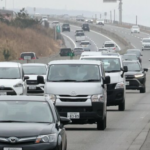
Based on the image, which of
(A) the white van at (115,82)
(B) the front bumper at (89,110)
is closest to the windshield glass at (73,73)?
(B) the front bumper at (89,110)

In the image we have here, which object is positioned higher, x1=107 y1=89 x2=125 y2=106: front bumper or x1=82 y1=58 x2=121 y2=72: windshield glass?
x1=82 y1=58 x2=121 y2=72: windshield glass

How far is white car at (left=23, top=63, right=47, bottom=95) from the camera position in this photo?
34938 mm

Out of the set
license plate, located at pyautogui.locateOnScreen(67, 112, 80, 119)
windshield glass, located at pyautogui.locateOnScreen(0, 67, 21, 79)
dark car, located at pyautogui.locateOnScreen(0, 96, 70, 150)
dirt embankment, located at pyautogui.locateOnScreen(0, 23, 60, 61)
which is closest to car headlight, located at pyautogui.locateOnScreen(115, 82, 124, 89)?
windshield glass, located at pyautogui.locateOnScreen(0, 67, 21, 79)

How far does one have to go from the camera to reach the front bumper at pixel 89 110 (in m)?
18.3

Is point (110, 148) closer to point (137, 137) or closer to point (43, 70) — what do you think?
point (137, 137)

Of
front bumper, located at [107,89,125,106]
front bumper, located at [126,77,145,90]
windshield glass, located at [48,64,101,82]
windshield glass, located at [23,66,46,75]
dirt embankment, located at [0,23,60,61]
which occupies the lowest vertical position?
dirt embankment, located at [0,23,60,61]

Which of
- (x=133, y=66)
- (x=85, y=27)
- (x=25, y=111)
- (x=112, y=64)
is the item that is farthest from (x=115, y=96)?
(x=85, y=27)

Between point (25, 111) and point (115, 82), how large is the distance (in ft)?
42.8

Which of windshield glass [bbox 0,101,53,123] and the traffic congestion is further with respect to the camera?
windshield glass [bbox 0,101,53,123]

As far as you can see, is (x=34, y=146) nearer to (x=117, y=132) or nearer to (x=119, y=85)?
(x=117, y=132)

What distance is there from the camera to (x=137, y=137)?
16.8m

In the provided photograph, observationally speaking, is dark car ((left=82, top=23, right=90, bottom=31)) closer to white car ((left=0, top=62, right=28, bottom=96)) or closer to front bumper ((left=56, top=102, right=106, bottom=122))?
white car ((left=0, top=62, right=28, bottom=96))

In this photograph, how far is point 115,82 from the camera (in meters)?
24.8

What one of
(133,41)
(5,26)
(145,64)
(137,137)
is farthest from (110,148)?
(133,41)
